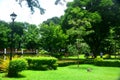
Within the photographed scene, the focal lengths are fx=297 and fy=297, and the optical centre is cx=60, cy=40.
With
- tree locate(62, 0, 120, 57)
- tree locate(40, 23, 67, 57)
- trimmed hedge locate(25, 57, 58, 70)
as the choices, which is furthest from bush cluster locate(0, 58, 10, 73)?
tree locate(40, 23, 67, 57)

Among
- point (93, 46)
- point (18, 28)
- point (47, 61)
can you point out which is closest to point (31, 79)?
point (47, 61)

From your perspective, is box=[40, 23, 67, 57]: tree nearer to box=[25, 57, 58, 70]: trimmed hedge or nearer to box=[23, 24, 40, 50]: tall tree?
box=[23, 24, 40, 50]: tall tree

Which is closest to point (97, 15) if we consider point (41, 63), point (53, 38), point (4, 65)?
point (53, 38)

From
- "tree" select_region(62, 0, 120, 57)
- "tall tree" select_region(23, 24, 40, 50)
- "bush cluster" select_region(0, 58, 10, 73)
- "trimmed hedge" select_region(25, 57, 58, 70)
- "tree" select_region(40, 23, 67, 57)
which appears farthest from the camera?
"tall tree" select_region(23, 24, 40, 50)

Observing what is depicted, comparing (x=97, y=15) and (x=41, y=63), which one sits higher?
(x=97, y=15)

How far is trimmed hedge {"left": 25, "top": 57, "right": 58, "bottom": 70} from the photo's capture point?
24.0m

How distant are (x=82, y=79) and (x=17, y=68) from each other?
157 inches

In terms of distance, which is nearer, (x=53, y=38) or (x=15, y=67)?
(x=15, y=67)

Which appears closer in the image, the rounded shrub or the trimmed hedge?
the rounded shrub

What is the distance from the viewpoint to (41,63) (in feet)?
78.9

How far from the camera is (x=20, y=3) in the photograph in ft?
21.1

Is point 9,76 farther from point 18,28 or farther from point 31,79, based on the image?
point 18,28

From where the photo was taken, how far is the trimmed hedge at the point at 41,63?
2402 centimetres

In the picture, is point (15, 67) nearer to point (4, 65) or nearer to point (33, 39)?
point (4, 65)
